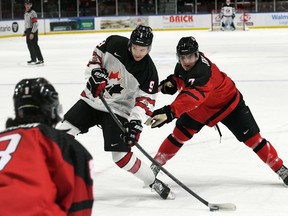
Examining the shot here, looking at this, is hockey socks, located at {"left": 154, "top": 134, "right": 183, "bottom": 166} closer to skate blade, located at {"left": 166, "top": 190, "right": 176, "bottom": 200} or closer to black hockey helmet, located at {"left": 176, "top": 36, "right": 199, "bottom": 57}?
skate blade, located at {"left": 166, "top": 190, "right": 176, "bottom": 200}

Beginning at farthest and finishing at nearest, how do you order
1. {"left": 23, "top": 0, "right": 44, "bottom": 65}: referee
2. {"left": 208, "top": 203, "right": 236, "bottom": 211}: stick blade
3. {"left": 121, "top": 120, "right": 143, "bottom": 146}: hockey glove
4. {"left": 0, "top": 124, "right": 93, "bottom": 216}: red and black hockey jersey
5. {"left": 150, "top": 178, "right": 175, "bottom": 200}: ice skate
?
{"left": 23, "top": 0, "right": 44, "bottom": 65}: referee < {"left": 150, "top": 178, "right": 175, "bottom": 200}: ice skate < {"left": 208, "top": 203, "right": 236, "bottom": 211}: stick blade < {"left": 121, "top": 120, "right": 143, "bottom": 146}: hockey glove < {"left": 0, "top": 124, "right": 93, "bottom": 216}: red and black hockey jersey

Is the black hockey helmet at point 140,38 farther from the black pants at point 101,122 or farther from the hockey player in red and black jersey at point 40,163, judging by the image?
the hockey player in red and black jersey at point 40,163

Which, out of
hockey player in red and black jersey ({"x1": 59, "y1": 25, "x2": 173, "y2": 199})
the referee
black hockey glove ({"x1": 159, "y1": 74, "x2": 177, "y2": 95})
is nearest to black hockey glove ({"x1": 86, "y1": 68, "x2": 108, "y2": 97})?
hockey player in red and black jersey ({"x1": 59, "y1": 25, "x2": 173, "y2": 199})

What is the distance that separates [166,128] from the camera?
18.5 feet

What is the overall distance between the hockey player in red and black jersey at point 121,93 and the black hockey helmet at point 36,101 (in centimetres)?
166

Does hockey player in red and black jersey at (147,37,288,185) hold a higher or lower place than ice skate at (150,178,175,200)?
higher

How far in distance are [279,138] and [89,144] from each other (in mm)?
1462

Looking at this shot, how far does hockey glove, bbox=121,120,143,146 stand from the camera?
3133 millimetres

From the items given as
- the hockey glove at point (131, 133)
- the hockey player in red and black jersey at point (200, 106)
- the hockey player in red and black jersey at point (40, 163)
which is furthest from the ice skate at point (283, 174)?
the hockey player in red and black jersey at point (40, 163)

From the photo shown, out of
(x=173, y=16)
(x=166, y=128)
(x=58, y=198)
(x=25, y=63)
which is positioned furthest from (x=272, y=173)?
(x=173, y=16)

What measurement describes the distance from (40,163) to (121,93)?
6.73 feet

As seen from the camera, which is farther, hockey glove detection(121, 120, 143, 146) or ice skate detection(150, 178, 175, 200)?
ice skate detection(150, 178, 175, 200)

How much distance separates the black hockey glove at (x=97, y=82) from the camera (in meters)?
3.32

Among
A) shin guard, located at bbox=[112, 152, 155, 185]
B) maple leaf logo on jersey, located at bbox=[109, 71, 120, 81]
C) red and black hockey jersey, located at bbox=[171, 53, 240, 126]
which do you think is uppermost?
maple leaf logo on jersey, located at bbox=[109, 71, 120, 81]
